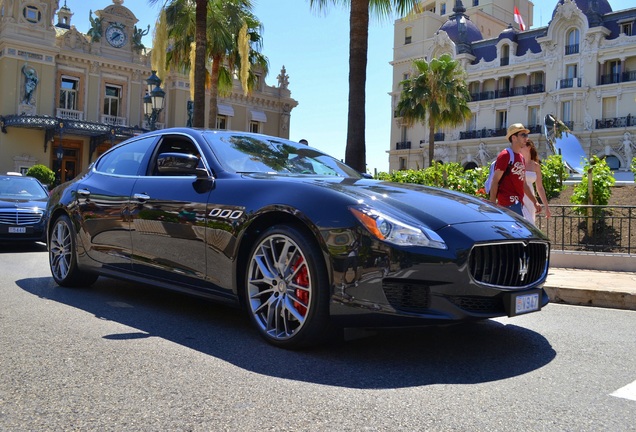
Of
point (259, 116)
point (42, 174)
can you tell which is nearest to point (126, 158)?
point (42, 174)

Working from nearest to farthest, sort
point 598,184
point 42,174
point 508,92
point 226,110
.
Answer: point 598,184 < point 42,174 < point 226,110 < point 508,92

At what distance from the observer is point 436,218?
363 cm

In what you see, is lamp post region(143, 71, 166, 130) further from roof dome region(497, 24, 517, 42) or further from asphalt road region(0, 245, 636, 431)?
roof dome region(497, 24, 517, 42)

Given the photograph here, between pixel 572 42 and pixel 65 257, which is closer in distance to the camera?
pixel 65 257

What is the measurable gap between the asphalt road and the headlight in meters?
0.70

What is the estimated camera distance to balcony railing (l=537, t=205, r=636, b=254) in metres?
9.45

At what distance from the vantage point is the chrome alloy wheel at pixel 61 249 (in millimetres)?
6016

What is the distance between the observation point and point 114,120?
3747cm

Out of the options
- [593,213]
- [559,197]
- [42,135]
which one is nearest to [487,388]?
[593,213]

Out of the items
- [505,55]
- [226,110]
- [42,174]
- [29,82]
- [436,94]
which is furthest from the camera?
[505,55]

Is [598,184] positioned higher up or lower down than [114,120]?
lower down

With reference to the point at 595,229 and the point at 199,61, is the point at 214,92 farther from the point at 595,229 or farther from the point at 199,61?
the point at 595,229

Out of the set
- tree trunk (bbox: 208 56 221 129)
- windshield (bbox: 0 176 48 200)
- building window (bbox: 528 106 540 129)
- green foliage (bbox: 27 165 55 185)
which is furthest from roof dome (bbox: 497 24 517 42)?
windshield (bbox: 0 176 48 200)

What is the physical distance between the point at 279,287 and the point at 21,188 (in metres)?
9.95
